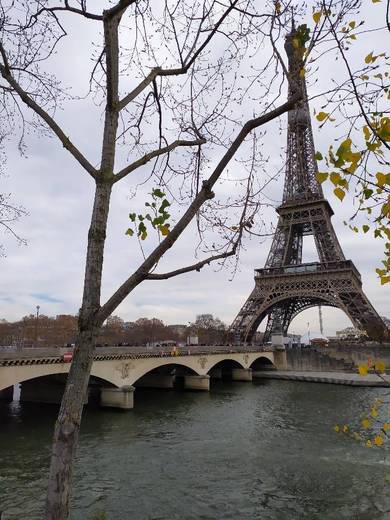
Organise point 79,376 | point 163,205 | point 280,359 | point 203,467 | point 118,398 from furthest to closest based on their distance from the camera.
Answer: point 280,359 → point 118,398 → point 203,467 → point 163,205 → point 79,376

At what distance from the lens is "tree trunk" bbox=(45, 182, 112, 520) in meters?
3.74

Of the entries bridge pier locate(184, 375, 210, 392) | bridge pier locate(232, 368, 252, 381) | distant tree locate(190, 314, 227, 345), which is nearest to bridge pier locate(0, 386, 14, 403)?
bridge pier locate(184, 375, 210, 392)

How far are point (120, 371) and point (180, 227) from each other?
27125 mm

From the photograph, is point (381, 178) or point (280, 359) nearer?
point (381, 178)

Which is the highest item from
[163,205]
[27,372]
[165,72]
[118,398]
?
[165,72]

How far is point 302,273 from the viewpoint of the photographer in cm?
6544

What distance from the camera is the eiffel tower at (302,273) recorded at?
6044cm

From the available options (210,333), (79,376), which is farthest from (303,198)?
(79,376)

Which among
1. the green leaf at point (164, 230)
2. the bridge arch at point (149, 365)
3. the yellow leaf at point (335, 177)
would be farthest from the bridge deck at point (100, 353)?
the yellow leaf at point (335, 177)

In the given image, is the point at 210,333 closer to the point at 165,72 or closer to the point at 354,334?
the point at 354,334

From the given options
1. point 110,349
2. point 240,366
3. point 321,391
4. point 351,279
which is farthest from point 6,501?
point 351,279

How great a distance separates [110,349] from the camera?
1131 inches

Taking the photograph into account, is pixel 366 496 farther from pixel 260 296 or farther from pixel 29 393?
pixel 260 296

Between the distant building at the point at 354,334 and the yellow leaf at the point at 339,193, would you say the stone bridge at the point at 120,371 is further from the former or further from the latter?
the yellow leaf at the point at 339,193
